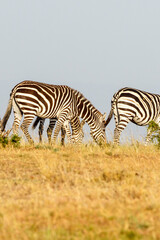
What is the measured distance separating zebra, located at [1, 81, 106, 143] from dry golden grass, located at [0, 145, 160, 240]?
5.99 m

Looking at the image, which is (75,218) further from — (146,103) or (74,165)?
(146,103)

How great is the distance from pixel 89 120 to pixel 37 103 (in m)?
3.60

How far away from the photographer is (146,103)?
757 inches

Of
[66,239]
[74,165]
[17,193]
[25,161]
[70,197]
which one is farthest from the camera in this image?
[25,161]

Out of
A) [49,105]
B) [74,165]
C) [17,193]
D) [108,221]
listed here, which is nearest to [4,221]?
[108,221]

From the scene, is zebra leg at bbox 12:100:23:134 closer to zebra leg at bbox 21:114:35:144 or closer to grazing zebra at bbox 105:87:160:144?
zebra leg at bbox 21:114:35:144

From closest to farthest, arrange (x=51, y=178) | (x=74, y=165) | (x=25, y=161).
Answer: (x=51, y=178) < (x=74, y=165) < (x=25, y=161)

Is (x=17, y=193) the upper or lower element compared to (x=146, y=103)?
lower

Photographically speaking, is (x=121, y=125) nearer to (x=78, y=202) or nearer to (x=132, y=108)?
(x=132, y=108)

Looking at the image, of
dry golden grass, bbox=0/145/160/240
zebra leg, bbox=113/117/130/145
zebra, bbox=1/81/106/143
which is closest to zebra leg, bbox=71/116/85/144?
zebra, bbox=1/81/106/143

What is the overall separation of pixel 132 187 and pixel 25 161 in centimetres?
414

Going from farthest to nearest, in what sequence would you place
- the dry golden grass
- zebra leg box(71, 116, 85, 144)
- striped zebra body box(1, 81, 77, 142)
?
zebra leg box(71, 116, 85, 144), striped zebra body box(1, 81, 77, 142), the dry golden grass

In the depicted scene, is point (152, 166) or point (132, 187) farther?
point (152, 166)

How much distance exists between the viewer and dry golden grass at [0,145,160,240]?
219 inches
